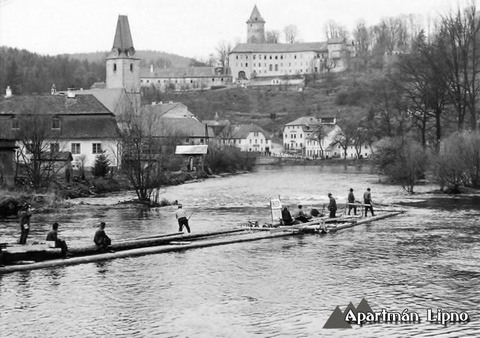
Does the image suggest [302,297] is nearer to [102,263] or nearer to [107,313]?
[107,313]

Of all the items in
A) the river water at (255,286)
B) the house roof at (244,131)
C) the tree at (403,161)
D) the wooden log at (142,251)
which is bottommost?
the river water at (255,286)

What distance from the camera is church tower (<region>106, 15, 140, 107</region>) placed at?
118 m

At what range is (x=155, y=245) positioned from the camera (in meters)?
29.7

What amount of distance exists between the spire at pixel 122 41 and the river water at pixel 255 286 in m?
84.8

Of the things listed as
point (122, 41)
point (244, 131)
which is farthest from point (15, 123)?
point (244, 131)

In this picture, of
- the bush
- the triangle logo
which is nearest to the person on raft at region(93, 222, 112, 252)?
the triangle logo

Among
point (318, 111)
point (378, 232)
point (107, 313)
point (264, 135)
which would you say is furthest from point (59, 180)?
point (318, 111)

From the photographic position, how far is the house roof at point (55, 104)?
230ft

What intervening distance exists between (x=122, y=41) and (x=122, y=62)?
12.6 ft

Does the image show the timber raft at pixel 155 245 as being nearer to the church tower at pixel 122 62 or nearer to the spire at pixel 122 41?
the church tower at pixel 122 62

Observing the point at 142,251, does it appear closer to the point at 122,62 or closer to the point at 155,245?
the point at 155,245

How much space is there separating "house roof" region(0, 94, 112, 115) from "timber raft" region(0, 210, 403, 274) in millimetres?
41078

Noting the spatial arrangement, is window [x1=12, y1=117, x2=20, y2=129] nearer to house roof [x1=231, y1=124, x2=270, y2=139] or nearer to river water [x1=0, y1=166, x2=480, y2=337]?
river water [x1=0, y1=166, x2=480, y2=337]

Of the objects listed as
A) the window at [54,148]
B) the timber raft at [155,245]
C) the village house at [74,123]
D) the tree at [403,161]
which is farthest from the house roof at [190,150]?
the timber raft at [155,245]
